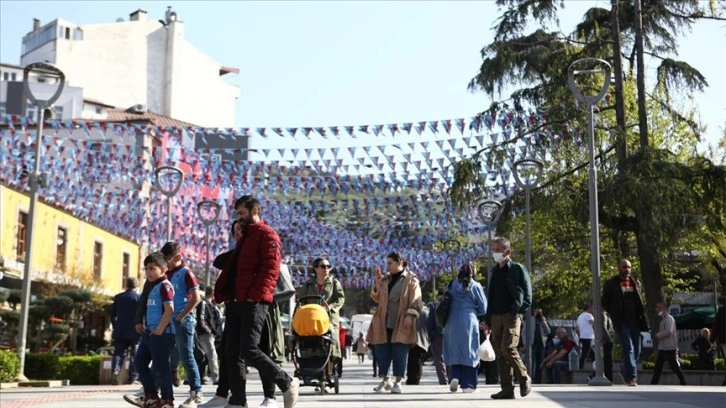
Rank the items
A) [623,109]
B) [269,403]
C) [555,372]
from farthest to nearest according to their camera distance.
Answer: [623,109]
[555,372]
[269,403]

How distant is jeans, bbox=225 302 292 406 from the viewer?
9.11 meters

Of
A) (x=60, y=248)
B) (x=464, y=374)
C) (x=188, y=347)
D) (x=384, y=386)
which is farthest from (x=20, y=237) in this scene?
(x=188, y=347)

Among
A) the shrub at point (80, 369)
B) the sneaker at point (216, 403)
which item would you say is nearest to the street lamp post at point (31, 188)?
the shrub at point (80, 369)

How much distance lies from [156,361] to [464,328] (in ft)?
17.2

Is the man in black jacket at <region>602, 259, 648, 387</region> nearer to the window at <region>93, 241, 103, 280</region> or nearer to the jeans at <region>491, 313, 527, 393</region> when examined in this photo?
the jeans at <region>491, 313, 527, 393</region>

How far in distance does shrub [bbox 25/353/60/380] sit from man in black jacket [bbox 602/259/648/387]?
1135 centimetres

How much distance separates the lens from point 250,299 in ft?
29.8

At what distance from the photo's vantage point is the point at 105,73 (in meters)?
68.6

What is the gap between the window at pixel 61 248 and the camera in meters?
38.8

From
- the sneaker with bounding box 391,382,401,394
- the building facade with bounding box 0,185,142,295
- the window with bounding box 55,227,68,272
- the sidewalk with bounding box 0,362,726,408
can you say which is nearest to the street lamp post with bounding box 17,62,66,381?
the sidewalk with bounding box 0,362,726,408

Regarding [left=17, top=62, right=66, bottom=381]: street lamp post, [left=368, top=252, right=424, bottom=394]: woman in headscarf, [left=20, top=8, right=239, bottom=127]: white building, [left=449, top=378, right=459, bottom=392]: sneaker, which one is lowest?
[left=449, top=378, right=459, bottom=392]: sneaker

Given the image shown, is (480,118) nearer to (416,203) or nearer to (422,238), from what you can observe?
(416,203)

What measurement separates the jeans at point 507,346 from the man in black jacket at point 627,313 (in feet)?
14.4

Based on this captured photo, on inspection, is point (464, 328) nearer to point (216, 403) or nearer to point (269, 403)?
point (216, 403)
